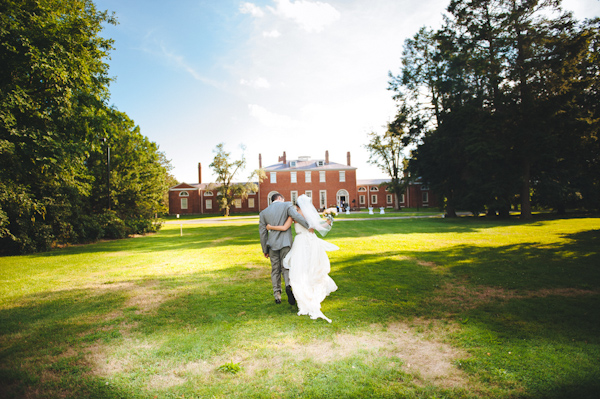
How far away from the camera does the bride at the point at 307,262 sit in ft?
16.4

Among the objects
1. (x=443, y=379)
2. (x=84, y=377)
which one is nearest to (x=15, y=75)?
(x=84, y=377)


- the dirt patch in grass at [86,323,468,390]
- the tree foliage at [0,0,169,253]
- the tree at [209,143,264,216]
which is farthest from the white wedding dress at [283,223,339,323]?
the tree at [209,143,264,216]

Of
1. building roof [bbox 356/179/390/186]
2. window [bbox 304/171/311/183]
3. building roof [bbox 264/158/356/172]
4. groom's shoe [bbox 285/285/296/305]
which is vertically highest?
building roof [bbox 264/158/356/172]

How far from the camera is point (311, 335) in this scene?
391 centimetres

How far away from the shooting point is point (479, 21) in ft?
73.4

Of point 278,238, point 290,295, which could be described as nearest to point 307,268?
point 290,295

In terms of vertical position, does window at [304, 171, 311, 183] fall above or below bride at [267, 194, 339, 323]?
above

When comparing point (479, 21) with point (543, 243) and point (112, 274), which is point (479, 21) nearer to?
point (543, 243)

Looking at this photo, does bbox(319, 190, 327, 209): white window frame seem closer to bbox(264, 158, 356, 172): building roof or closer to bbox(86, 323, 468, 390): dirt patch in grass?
bbox(264, 158, 356, 172): building roof

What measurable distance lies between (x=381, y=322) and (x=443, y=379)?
1.45m

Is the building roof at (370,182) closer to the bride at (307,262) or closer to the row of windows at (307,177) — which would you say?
the row of windows at (307,177)

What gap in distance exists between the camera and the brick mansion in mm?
50125

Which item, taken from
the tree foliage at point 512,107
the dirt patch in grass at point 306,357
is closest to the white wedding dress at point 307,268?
the dirt patch in grass at point 306,357

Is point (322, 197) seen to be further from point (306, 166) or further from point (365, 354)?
point (365, 354)
